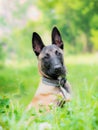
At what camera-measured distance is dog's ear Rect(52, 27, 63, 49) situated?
8.82 m

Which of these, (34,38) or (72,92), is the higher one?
(34,38)

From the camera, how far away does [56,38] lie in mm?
8883

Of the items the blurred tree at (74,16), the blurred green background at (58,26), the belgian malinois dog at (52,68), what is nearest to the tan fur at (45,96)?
the belgian malinois dog at (52,68)

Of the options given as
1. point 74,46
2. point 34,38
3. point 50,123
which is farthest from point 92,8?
point 50,123

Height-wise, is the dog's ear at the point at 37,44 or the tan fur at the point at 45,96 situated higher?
the dog's ear at the point at 37,44

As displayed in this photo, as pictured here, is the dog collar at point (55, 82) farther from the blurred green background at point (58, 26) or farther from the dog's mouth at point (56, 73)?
the blurred green background at point (58, 26)

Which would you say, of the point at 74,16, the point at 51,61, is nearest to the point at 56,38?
the point at 51,61

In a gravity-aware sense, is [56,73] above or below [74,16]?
below

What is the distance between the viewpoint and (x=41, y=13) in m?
53.9

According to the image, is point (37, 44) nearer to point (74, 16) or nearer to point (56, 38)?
point (56, 38)

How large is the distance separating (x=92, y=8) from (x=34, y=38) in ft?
98.4

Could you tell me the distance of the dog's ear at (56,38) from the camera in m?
8.82

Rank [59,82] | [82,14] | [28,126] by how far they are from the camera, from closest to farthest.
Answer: [28,126]
[59,82]
[82,14]

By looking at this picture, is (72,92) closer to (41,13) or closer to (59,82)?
(59,82)
